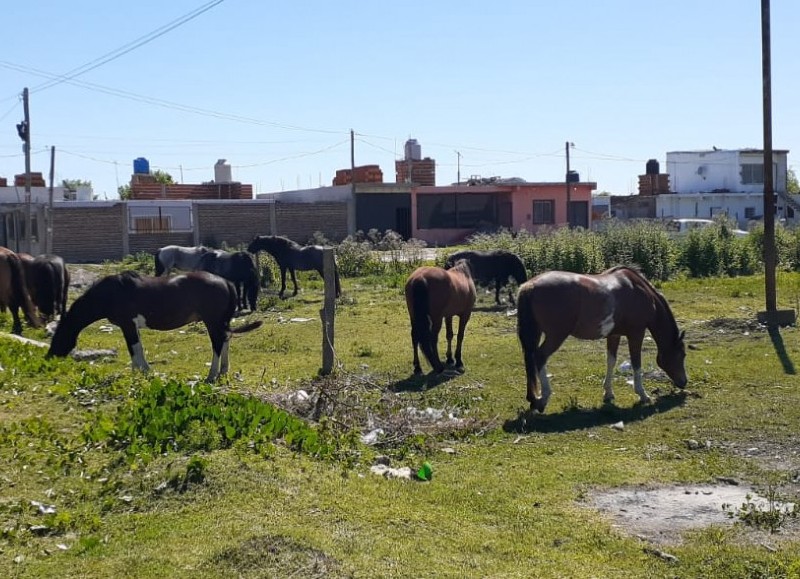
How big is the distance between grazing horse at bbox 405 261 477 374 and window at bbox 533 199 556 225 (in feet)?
127

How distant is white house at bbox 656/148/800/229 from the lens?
61.0 metres

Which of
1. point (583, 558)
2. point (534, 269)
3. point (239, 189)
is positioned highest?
point (239, 189)

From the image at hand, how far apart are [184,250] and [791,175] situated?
66933mm

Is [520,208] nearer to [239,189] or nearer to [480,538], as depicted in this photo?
[239,189]

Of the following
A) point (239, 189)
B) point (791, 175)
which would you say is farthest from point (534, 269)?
point (791, 175)

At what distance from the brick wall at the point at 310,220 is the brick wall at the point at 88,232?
7417 millimetres

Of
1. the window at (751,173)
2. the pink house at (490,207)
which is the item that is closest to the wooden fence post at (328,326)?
the pink house at (490,207)

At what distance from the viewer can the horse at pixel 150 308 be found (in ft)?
44.9

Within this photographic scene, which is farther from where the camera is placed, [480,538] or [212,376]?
[212,376]

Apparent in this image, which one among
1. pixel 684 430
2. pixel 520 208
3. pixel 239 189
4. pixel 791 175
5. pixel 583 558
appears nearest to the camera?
pixel 583 558

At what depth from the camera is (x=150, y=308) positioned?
13719 mm

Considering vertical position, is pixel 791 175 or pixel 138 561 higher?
pixel 791 175

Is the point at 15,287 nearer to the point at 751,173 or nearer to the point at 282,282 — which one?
the point at 282,282

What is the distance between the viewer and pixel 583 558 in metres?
6.58
